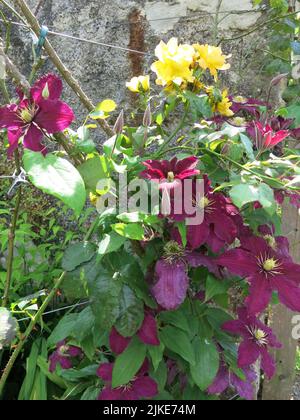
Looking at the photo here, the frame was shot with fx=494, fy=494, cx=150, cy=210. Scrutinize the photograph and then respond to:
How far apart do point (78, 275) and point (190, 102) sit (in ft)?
1.29

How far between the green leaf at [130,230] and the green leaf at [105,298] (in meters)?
0.12

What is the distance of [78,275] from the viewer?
0.92 metres

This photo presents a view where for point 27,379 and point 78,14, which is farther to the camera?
point 78,14

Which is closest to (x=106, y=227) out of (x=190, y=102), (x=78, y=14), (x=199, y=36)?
(x=190, y=102)

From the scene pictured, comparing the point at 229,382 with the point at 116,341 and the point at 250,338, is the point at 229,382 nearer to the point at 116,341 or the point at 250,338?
the point at 250,338

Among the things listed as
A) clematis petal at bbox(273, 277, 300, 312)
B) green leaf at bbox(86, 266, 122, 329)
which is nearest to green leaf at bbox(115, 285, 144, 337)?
green leaf at bbox(86, 266, 122, 329)

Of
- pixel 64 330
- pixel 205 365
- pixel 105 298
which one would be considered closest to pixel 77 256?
pixel 105 298

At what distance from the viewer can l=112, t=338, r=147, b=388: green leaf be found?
0.94 metres

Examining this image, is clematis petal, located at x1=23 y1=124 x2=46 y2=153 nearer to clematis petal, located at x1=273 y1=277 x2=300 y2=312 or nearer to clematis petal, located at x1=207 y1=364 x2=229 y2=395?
clematis petal, located at x1=273 y1=277 x2=300 y2=312

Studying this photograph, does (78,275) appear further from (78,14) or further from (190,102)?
(78,14)

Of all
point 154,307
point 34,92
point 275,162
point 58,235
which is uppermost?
point 34,92

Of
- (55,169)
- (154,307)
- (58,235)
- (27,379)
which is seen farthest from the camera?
(58,235)

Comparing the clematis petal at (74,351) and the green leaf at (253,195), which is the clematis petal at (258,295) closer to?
the green leaf at (253,195)

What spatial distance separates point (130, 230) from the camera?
2.64 feet
